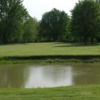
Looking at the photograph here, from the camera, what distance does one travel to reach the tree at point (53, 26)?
101 metres

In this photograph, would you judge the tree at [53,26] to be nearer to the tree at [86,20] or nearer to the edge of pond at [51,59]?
the tree at [86,20]

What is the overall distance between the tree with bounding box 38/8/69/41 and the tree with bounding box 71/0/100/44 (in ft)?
111

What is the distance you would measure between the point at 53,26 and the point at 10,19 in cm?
2796

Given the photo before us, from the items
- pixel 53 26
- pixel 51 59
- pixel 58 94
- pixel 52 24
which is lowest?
pixel 51 59

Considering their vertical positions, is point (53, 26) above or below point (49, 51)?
above

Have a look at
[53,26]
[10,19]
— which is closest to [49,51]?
[10,19]

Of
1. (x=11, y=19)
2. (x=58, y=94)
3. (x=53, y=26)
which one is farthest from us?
(x=53, y=26)

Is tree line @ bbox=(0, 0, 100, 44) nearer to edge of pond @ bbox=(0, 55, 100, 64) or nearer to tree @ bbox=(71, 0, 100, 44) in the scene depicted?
tree @ bbox=(71, 0, 100, 44)

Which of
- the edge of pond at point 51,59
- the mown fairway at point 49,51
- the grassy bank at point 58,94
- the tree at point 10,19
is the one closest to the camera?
the grassy bank at point 58,94

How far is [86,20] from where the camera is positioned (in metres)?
65.2

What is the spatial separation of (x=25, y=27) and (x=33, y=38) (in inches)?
176

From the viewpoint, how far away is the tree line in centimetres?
6506

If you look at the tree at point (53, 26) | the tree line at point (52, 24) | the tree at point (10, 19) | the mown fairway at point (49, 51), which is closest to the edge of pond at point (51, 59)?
the mown fairway at point (49, 51)

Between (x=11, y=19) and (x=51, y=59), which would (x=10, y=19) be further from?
(x=51, y=59)
